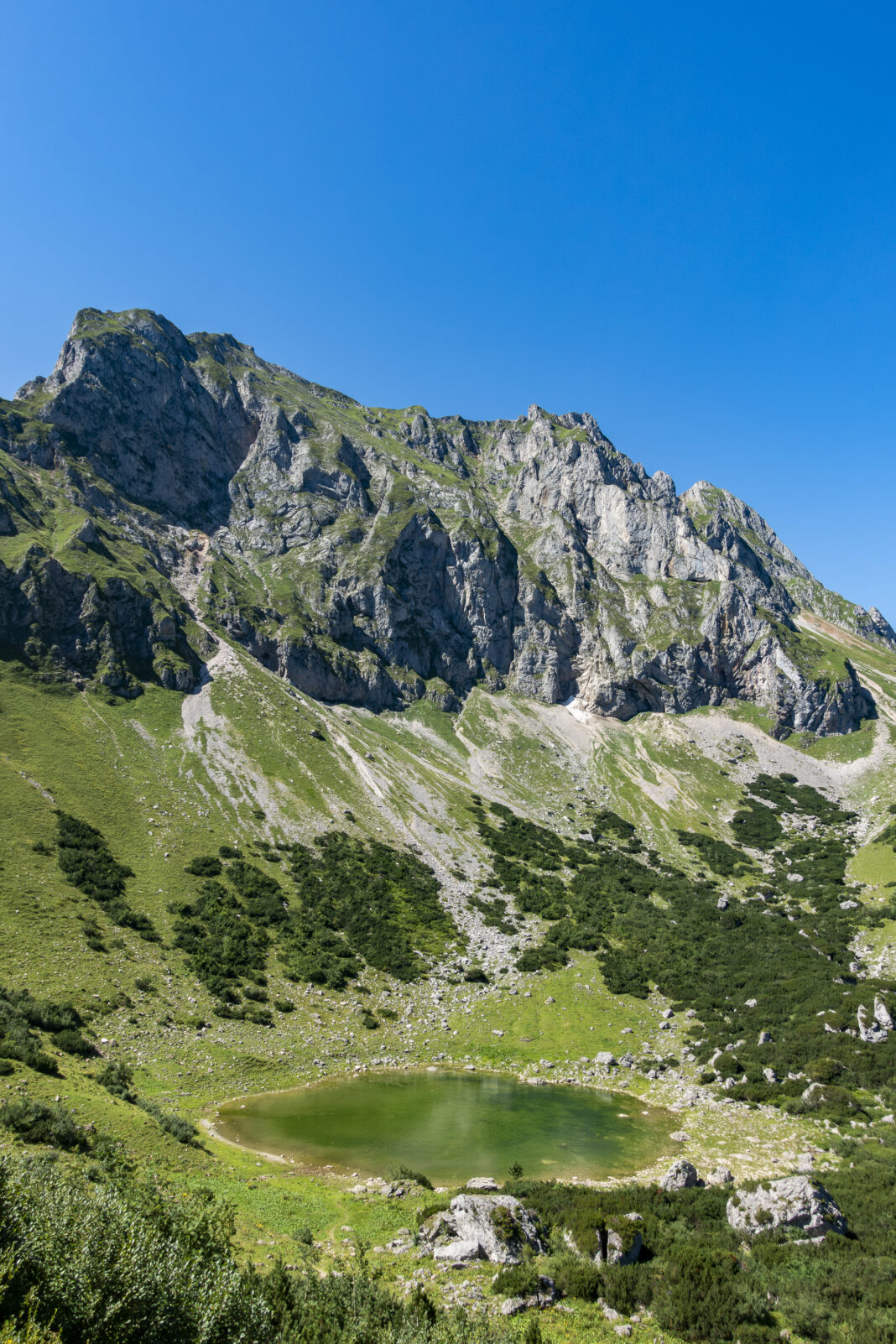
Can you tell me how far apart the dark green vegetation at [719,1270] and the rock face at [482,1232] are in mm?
752

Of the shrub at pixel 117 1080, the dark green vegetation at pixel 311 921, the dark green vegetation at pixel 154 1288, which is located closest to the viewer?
the dark green vegetation at pixel 154 1288

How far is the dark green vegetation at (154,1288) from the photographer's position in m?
9.55

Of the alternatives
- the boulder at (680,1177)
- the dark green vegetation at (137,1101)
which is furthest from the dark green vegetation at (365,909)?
the boulder at (680,1177)

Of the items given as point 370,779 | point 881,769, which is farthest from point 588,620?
point 370,779

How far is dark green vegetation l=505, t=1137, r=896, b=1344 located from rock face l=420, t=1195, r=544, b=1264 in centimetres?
75

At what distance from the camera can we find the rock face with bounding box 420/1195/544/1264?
56.9 ft

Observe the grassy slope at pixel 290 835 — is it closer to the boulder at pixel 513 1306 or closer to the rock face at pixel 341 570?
the boulder at pixel 513 1306

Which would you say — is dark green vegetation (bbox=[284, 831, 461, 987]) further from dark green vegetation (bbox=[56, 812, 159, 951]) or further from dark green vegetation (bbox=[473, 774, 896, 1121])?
dark green vegetation (bbox=[56, 812, 159, 951])

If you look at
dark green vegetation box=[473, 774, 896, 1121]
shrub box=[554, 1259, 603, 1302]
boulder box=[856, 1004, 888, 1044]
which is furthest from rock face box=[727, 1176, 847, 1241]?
boulder box=[856, 1004, 888, 1044]

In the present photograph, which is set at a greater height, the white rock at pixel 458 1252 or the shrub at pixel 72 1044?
the white rock at pixel 458 1252

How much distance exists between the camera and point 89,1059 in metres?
29.9

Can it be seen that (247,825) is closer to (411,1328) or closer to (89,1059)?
(89,1059)

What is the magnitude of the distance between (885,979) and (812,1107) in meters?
24.9

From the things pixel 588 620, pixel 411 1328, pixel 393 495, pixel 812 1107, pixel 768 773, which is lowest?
pixel 812 1107
